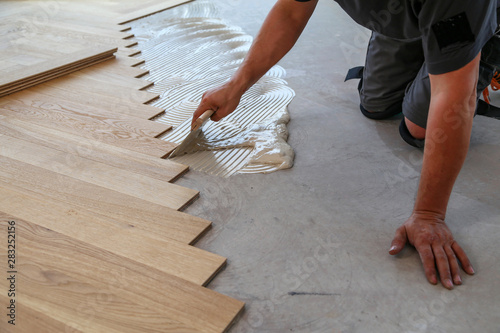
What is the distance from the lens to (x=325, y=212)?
5.27ft

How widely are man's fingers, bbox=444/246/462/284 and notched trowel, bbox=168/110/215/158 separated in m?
1.04

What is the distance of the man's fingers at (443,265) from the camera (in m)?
1.29

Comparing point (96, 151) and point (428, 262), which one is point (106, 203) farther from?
point (428, 262)

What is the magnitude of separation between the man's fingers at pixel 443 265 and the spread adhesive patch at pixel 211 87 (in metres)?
0.71

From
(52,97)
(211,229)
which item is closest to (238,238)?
(211,229)

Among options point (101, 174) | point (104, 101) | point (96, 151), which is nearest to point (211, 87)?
point (104, 101)

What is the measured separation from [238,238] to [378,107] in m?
1.14

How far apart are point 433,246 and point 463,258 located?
9 cm

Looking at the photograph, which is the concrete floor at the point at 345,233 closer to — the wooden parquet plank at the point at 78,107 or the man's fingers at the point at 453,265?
→ the man's fingers at the point at 453,265

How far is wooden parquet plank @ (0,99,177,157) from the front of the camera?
1968 mm

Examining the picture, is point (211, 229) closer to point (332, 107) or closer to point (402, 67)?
point (332, 107)

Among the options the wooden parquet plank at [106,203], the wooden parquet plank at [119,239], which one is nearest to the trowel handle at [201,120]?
the wooden parquet plank at [106,203]

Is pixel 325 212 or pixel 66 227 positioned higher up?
pixel 66 227

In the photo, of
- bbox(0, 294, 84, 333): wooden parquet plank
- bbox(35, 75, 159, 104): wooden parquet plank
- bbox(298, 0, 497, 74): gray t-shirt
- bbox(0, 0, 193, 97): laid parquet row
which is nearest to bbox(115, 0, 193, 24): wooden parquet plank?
bbox(0, 0, 193, 97): laid parquet row
